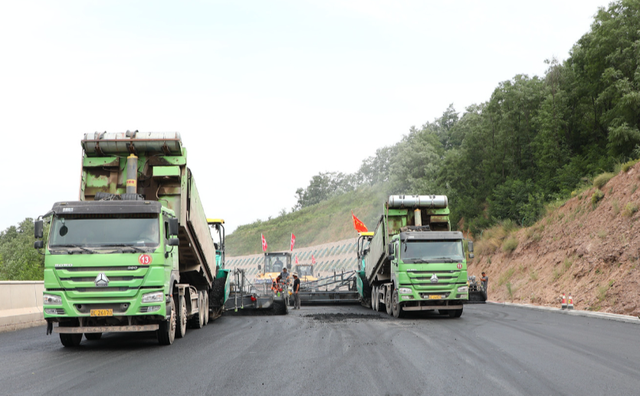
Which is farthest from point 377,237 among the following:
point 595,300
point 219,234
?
point 595,300

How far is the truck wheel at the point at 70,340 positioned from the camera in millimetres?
11672

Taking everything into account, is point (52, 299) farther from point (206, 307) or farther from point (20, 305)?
point (206, 307)

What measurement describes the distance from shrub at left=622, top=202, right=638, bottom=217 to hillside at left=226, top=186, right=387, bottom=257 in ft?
184

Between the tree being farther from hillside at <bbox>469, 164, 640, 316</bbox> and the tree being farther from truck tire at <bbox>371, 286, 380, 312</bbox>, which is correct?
hillside at <bbox>469, 164, 640, 316</bbox>

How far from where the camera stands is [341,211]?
308 feet

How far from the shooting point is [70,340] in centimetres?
1180

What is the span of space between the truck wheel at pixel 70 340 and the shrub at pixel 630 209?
2050cm

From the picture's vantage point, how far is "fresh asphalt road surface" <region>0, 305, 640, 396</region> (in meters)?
7.27

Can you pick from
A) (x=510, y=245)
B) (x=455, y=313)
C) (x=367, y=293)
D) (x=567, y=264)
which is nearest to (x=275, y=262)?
(x=367, y=293)

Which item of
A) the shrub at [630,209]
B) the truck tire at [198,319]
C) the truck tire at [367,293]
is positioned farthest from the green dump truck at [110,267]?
the shrub at [630,209]

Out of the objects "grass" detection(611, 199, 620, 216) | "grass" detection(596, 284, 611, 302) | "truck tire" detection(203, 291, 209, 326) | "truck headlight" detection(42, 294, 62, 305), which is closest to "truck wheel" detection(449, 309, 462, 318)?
"grass" detection(596, 284, 611, 302)

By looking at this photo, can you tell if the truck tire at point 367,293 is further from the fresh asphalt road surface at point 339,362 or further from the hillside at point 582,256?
the fresh asphalt road surface at point 339,362

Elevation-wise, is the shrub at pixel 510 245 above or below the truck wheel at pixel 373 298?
above

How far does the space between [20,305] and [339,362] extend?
10.7m
